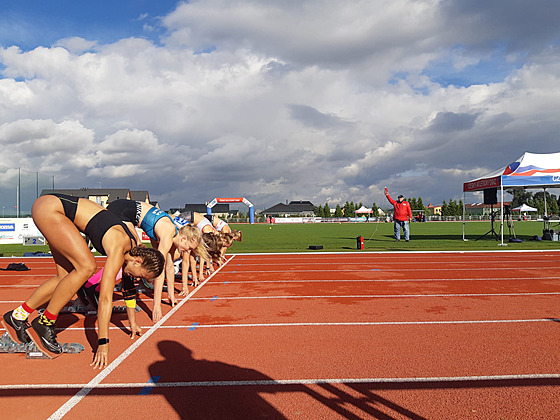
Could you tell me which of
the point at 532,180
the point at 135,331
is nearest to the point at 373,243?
the point at 532,180

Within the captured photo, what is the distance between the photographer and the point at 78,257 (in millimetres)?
3760

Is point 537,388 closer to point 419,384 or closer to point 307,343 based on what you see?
point 419,384

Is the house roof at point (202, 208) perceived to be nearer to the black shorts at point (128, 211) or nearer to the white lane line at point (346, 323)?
the black shorts at point (128, 211)

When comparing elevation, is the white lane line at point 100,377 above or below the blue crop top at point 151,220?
below

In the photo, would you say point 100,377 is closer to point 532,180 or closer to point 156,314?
point 156,314

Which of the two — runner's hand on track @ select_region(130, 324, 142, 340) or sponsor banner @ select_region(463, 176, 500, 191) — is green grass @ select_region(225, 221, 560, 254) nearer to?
sponsor banner @ select_region(463, 176, 500, 191)

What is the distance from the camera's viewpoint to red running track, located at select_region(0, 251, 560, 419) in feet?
9.48

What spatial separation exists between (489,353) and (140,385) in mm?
3382

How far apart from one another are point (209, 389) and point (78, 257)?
1.80m

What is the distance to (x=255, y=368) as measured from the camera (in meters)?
3.64

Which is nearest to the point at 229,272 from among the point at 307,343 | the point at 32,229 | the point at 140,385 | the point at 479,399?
the point at 307,343

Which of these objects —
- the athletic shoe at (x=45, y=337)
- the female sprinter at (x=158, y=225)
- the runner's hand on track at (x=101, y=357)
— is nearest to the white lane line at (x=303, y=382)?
the runner's hand on track at (x=101, y=357)

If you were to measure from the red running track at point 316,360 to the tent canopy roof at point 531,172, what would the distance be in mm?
10818

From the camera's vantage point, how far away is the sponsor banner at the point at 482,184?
1711 cm
